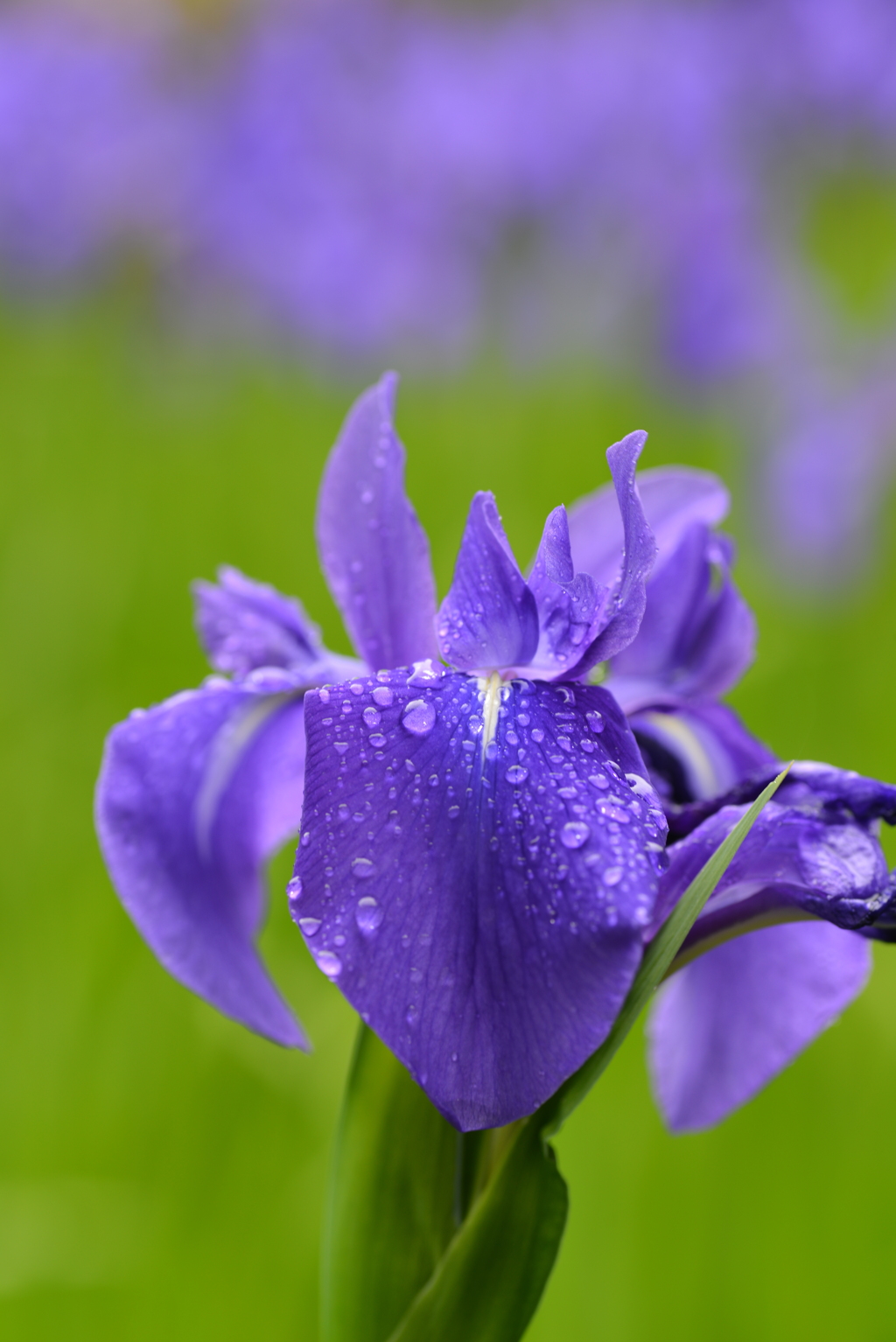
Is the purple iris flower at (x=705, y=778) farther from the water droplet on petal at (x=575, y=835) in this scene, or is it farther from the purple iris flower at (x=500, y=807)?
the water droplet on petal at (x=575, y=835)

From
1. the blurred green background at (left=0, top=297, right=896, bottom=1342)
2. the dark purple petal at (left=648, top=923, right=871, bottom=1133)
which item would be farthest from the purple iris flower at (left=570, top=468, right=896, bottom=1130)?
the blurred green background at (left=0, top=297, right=896, bottom=1342)

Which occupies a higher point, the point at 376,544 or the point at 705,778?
the point at 376,544

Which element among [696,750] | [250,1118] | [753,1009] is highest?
[696,750]

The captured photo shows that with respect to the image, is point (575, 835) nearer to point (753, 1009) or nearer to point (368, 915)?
point (368, 915)

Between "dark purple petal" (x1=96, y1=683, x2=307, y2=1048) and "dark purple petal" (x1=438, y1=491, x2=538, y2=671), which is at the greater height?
"dark purple petal" (x1=438, y1=491, x2=538, y2=671)

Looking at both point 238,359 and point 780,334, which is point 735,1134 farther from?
point 238,359

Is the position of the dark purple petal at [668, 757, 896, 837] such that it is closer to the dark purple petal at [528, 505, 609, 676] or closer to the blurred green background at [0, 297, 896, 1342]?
the dark purple petal at [528, 505, 609, 676]

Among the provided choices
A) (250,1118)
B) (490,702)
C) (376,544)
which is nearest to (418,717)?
(490,702)

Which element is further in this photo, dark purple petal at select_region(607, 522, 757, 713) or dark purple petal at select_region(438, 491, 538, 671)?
dark purple petal at select_region(607, 522, 757, 713)
